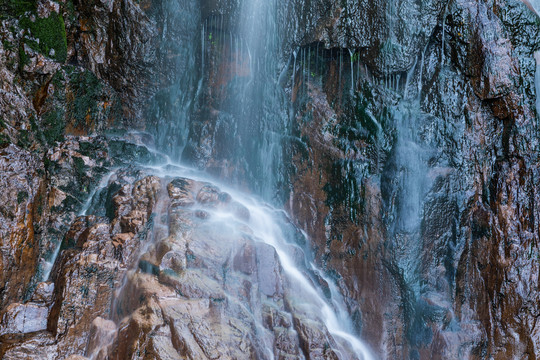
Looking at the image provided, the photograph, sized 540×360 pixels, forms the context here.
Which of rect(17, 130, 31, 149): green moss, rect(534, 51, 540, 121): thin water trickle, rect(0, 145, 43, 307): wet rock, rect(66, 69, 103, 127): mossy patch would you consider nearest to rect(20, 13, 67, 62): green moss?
rect(66, 69, 103, 127): mossy patch

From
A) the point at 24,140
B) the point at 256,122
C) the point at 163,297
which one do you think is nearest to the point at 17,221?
the point at 24,140

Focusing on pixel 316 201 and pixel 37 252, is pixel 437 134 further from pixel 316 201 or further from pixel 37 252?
pixel 37 252

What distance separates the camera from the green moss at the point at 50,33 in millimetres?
9023

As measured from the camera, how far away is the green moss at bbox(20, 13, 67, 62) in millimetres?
9023

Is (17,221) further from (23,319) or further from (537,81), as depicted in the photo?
(537,81)

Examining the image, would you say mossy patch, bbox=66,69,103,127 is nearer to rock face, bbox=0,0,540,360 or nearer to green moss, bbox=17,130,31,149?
rock face, bbox=0,0,540,360

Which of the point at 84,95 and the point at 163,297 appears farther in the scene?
the point at 84,95

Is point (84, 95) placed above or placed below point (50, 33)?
below

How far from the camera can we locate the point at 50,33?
30.9 feet

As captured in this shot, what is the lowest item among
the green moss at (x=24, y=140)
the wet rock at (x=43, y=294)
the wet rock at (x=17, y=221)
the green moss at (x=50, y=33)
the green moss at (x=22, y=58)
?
the wet rock at (x=43, y=294)

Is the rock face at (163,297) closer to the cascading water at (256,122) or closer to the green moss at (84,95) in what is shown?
the cascading water at (256,122)

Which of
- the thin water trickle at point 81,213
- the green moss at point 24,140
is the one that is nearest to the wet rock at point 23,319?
the thin water trickle at point 81,213

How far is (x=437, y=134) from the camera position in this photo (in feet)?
26.3

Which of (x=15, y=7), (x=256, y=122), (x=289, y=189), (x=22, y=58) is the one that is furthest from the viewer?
(x=256, y=122)
